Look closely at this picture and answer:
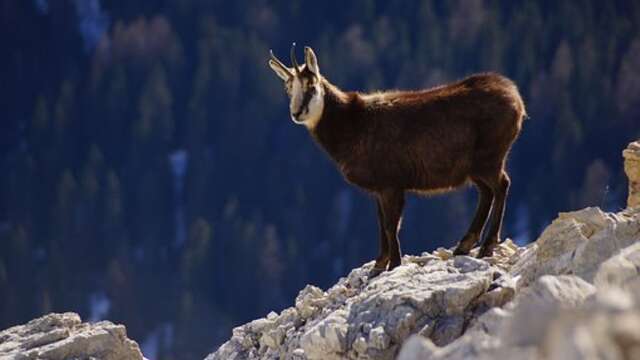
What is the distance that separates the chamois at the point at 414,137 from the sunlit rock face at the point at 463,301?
516 mm

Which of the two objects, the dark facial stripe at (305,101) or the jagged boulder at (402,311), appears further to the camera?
the dark facial stripe at (305,101)

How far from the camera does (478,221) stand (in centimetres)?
1430

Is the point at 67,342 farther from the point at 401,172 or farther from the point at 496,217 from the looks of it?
the point at 496,217

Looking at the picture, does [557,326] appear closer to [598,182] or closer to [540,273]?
[540,273]

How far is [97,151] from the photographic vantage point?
244 ft

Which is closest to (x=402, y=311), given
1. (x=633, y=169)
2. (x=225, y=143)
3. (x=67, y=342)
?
(x=67, y=342)

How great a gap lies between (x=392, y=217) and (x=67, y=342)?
3526 millimetres

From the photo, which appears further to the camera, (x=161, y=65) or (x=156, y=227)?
(x=161, y=65)

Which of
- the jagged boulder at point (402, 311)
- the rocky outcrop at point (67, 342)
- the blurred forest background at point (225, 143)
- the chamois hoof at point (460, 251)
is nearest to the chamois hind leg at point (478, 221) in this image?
the chamois hoof at point (460, 251)

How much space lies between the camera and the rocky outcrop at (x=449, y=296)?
7875mm

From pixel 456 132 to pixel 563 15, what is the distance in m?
62.8

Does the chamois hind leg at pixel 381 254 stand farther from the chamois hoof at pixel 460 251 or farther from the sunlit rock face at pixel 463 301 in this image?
the chamois hoof at pixel 460 251

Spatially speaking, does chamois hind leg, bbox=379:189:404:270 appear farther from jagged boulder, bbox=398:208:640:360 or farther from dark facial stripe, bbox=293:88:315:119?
jagged boulder, bbox=398:208:640:360

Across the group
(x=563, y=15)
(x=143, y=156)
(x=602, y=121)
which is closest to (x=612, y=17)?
(x=563, y=15)
